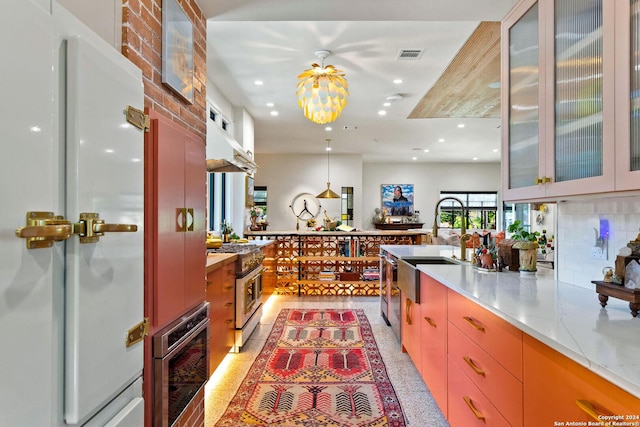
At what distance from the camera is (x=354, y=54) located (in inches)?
144

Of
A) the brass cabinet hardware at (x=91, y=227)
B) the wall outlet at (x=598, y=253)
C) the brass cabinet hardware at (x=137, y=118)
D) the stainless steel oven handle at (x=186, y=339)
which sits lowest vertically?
the stainless steel oven handle at (x=186, y=339)

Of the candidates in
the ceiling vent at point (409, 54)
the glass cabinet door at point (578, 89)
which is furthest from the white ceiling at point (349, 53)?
the glass cabinet door at point (578, 89)

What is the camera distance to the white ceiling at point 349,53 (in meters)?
2.21

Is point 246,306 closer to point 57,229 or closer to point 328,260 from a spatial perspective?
point 328,260

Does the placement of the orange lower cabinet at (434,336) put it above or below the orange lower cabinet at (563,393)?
below

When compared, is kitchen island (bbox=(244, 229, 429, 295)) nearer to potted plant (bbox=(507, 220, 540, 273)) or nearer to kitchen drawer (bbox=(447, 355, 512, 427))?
potted plant (bbox=(507, 220, 540, 273))

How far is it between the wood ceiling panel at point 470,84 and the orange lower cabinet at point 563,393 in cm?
278

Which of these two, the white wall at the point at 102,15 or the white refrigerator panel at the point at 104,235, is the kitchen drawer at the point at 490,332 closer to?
the white refrigerator panel at the point at 104,235

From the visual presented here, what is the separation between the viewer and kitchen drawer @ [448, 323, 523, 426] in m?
1.24

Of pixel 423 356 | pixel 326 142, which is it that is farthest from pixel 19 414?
pixel 326 142

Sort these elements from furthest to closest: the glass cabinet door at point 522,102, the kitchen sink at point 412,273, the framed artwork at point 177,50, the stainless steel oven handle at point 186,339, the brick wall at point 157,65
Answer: the kitchen sink at point 412,273 → the glass cabinet door at point 522,102 → the framed artwork at point 177,50 → the stainless steel oven handle at point 186,339 → the brick wall at point 157,65

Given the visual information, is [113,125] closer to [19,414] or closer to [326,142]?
[19,414]

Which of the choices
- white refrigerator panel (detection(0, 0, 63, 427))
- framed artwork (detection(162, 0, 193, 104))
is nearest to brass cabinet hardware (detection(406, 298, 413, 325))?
framed artwork (detection(162, 0, 193, 104))

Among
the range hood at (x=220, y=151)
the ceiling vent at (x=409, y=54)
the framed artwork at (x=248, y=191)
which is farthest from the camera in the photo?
the framed artwork at (x=248, y=191)
